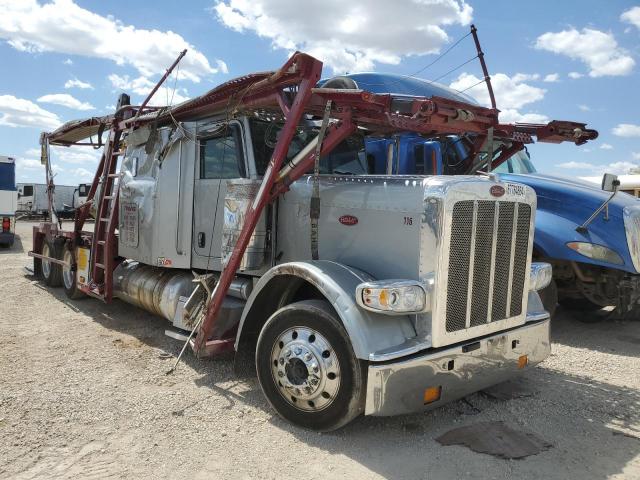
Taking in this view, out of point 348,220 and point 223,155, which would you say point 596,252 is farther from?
point 223,155

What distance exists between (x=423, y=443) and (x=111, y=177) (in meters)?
5.20

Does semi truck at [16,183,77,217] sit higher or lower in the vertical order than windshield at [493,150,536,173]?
lower

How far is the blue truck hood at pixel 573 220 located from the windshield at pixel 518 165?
68cm

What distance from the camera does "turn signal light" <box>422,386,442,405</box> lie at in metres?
3.48

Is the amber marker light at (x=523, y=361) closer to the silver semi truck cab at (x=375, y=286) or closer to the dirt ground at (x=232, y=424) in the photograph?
the silver semi truck cab at (x=375, y=286)

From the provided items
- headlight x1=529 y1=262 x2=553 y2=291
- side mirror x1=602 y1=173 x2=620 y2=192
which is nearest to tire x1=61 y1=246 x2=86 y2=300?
headlight x1=529 y1=262 x2=553 y2=291

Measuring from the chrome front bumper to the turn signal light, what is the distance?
1.0 inches

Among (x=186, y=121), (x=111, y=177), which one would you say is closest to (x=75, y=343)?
(x=111, y=177)

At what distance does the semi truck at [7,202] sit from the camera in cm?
1591

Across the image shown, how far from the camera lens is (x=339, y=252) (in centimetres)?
426

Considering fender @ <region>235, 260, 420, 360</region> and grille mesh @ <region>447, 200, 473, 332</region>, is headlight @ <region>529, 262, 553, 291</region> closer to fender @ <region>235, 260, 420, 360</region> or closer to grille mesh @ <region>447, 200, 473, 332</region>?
grille mesh @ <region>447, 200, 473, 332</region>

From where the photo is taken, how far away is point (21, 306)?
788 centimetres

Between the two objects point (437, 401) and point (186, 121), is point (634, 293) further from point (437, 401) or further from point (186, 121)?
point (186, 121)

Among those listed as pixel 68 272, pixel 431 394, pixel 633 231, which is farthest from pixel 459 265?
pixel 68 272
